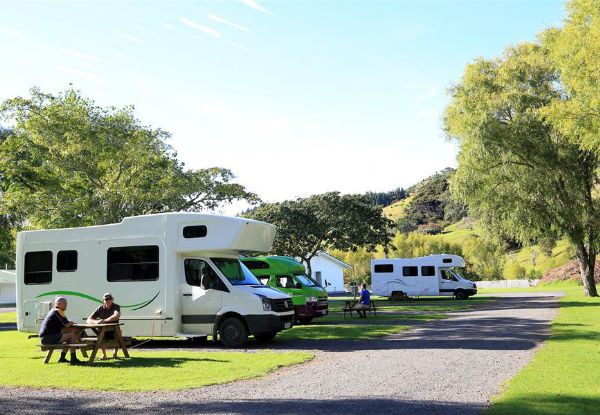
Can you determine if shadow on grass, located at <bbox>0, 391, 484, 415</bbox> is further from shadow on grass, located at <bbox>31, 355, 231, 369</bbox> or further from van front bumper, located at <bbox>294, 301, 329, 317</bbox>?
van front bumper, located at <bbox>294, 301, 329, 317</bbox>

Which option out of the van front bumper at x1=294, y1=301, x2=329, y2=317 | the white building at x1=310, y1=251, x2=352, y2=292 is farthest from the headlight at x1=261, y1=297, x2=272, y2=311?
the white building at x1=310, y1=251, x2=352, y2=292

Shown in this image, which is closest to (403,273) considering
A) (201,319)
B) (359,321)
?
(359,321)

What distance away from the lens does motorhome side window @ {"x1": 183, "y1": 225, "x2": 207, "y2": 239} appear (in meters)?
14.2

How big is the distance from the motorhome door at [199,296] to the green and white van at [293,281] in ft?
23.1

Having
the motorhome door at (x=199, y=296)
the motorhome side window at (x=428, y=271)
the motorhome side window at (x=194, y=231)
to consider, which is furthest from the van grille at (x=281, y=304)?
the motorhome side window at (x=428, y=271)

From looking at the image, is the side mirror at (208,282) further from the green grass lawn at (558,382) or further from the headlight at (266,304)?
the green grass lawn at (558,382)

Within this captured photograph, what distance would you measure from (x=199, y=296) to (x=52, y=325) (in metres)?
3.77

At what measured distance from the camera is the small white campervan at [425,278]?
38.3 m

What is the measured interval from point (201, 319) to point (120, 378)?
4.84 metres

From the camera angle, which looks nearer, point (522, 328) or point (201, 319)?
point (201, 319)

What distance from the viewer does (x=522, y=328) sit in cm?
1644

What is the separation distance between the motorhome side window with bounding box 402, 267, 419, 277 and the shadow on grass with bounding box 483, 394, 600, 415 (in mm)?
31978

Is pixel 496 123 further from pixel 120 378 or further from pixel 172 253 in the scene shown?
pixel 120 378

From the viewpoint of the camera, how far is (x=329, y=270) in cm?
7669
